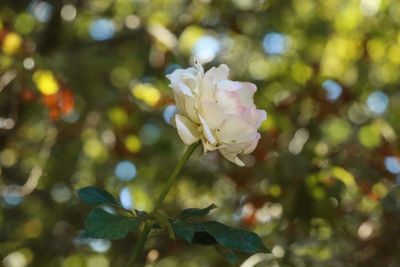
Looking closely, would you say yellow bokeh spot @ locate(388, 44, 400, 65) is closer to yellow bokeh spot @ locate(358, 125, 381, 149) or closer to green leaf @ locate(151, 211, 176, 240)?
yellow bokeh spot @ locate(358, 125, 381, 149)

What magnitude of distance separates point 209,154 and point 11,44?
0.79 metres

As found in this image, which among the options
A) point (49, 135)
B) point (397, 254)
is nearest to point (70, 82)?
point (49, 135)

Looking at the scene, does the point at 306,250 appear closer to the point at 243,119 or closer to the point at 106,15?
the point at 243,119

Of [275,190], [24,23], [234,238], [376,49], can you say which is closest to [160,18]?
[24,23]

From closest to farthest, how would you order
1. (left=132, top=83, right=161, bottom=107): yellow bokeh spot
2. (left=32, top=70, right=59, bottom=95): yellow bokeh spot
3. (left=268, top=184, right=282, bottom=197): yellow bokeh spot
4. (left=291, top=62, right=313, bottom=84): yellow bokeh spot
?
(left=268, top=184, right=282, bottom=197): yellow bokeh spot < (left=32, top=70, right=59, bottom=95): yellow bokeh spot < (left=132, top=83, right=161, bottom=107): yellow bokeh spot < (left=291, top=62, right=313, bottom=84): yellow bokeh spot

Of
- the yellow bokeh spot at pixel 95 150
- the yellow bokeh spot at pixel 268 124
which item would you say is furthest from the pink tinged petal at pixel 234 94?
the yellow bokeh spot at pixel 95 150

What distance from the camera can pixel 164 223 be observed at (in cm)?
104

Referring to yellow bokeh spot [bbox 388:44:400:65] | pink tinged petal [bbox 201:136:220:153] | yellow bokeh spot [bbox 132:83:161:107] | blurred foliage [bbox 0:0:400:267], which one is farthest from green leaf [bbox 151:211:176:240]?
yellow bokeh spot [bbox 388:44:400:65]

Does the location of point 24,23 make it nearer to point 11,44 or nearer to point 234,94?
point 11,44

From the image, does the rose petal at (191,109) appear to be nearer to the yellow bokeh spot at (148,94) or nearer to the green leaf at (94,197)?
the green leaf at (94,197)

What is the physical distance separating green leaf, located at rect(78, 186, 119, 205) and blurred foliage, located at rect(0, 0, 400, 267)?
1.81 ft

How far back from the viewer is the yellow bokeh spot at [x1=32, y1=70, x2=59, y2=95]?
107 inches

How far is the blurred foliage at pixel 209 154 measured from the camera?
2.19m

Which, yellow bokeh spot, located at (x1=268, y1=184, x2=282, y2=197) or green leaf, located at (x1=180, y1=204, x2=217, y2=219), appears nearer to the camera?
green leaf, located at (x1=180, y1=204, x2=217, y2=219)
